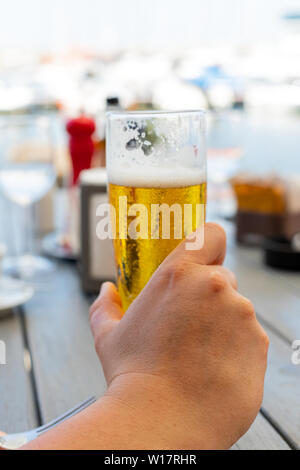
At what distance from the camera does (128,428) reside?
0.44 meters

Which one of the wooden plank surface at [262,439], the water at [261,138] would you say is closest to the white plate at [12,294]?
→ the wooden plank surface at [262,439]

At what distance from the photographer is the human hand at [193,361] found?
454 mm

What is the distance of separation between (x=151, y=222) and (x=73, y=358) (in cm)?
30

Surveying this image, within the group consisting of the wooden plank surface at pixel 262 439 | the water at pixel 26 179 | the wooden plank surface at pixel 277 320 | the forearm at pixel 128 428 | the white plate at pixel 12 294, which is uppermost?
the water at pixel 26 179

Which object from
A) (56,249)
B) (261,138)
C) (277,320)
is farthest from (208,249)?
(261,138)

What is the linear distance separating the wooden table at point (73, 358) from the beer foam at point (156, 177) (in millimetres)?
265

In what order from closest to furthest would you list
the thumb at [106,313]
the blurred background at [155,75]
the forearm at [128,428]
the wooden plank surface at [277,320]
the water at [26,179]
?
the forearm at [128,428], the thumb at [106,313], the wooden plank surface at [277,320], the water at [26,179], the blurred background at [155,75]

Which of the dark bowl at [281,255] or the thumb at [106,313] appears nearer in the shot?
the thumb at [106,313]

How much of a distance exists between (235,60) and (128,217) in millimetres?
7497

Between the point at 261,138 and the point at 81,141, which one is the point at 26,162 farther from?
the point at 261,138

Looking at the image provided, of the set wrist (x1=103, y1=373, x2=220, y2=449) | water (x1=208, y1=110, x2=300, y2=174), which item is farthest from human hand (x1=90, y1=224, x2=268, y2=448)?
water (x1=208, y1=110, x2=300, y2=174)

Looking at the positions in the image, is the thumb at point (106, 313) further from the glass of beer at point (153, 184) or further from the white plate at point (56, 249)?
the white plate at point (56, 249)

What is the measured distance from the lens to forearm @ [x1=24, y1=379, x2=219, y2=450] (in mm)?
423
